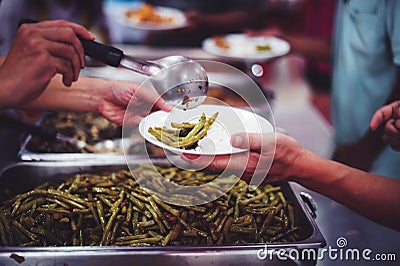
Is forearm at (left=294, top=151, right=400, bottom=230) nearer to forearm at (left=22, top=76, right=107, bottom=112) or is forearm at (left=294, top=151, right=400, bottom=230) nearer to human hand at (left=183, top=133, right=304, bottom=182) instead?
human hand at (left=183, top=133, right=304, bottom=182)

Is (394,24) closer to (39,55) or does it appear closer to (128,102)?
(128,102)

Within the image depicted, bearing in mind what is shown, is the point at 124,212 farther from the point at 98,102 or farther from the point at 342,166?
the point at 342,166

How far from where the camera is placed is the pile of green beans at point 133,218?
1.48m

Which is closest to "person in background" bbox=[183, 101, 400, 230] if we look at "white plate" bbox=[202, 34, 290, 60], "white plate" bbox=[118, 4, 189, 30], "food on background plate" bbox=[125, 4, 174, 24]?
"white plate" bbox=[202, 34, 290, 60]

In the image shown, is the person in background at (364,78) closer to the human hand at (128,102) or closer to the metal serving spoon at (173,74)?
the metal serving spoon at (173,74)

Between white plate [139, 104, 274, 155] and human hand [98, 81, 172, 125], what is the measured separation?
0.16 feet

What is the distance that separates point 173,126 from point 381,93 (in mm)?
967

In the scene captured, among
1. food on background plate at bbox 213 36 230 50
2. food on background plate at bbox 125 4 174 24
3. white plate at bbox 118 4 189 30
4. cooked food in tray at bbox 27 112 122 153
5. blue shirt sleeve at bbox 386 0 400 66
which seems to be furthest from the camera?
food on background plate at bbox 125 4 174 24

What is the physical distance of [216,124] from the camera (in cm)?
164

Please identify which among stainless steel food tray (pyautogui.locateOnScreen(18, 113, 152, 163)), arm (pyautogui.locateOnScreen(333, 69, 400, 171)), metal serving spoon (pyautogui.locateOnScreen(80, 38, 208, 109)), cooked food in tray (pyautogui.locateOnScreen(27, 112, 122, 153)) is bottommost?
cooked food in tray (pyautogui.locateOnScreen(27, 112, 122, 153))

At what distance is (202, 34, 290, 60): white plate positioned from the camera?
2.96 metres

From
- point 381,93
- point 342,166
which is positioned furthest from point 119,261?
point 381,93

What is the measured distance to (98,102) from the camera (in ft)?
6.50

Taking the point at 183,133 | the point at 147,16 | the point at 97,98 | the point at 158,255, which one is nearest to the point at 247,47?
the point at 147,16
